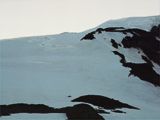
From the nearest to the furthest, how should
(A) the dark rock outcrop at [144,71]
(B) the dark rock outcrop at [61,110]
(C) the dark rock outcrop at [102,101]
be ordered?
(B) the dark rock outcrop at [61,110] → (C) the dark rock outcrop at [102,101] → (A) the dark rock outcrop at [144,71]

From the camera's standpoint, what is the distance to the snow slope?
568 centimetres

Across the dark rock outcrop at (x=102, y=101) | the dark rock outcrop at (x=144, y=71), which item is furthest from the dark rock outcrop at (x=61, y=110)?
the dark rock outcrop at (x=144, y=71)

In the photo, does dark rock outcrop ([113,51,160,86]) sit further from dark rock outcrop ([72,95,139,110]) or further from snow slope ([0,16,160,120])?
dark rock outcrop ([72,95,139,110])

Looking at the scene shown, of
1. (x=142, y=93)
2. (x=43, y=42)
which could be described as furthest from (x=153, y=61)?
(x=43, y=42)

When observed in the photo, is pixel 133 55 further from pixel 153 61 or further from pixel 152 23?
pixel 152 23

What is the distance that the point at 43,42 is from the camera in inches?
357

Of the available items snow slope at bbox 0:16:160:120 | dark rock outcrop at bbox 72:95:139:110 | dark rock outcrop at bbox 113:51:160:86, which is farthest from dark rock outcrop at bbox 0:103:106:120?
dark rock outcrop at bbox 113:51:160:86

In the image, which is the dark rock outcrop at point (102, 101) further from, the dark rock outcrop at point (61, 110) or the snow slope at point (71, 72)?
the dark rock outcrop at point (61, 110)

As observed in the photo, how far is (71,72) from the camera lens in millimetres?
7184

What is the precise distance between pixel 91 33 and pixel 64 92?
13.4 ft

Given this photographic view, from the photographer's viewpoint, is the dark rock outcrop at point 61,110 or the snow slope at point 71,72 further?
the snow slope at point 71,72

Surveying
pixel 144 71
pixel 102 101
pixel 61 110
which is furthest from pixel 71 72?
pixel 61 110

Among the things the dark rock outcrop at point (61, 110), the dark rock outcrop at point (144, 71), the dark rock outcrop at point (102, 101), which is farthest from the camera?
the dark rock outcrop at point (144, 71)

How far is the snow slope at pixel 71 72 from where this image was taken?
18.6 ft
